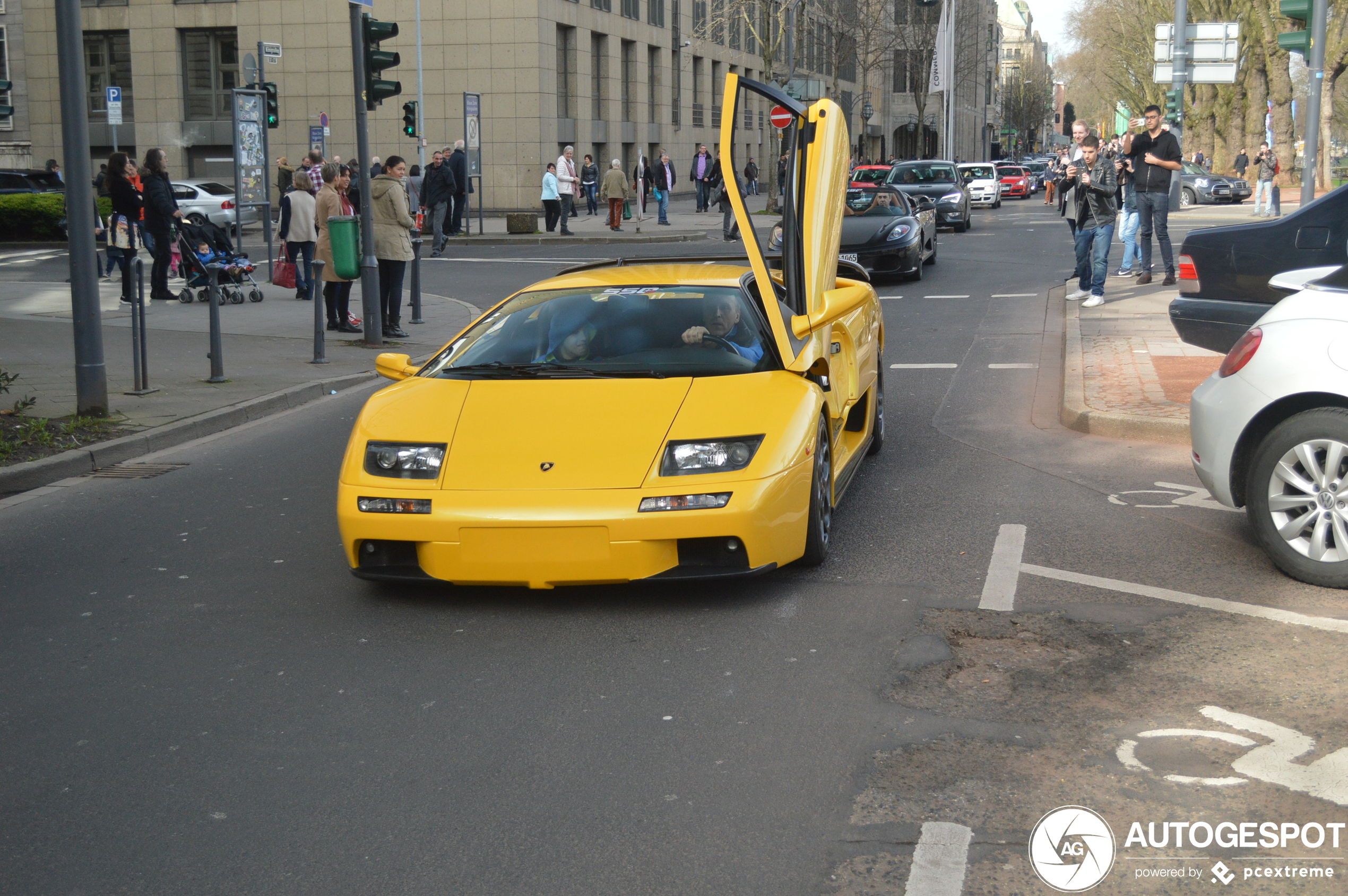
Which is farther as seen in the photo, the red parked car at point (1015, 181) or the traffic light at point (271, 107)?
the red parked car at point (1015, 181)

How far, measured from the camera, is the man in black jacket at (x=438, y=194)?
27.5 m

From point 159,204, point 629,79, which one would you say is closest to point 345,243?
point 159,204

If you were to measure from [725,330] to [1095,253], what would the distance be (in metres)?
10.3

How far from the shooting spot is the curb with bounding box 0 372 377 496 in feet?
26.6

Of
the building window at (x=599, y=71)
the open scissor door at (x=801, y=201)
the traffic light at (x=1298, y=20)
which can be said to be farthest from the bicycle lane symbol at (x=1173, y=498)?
the building window at (x=599, y=71)

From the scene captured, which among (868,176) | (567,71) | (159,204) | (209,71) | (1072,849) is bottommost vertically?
(1072,849)

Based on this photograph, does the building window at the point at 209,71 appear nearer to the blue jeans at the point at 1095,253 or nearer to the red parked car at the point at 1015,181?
the red parked car at the point at 1015,181

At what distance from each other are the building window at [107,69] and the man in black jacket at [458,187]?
18408 millimetres

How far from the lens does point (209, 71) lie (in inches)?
1774

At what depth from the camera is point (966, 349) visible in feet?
43.9

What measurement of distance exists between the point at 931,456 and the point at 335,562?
3.90 metres

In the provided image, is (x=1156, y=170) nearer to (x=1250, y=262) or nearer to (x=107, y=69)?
(x=1250, y=262)

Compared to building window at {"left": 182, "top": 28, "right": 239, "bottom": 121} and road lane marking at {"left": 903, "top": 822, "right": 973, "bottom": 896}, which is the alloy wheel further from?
building window at {"left": 182, "top": 28, "right": 239, "bottom": 121}

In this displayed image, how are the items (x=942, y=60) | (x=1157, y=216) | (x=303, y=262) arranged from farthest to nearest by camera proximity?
(x=942, y=60) → (x=303, y=262) → (x=1157, y=216)
